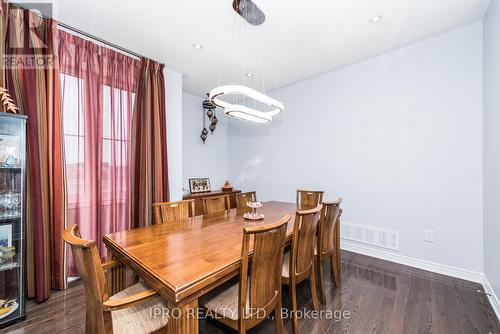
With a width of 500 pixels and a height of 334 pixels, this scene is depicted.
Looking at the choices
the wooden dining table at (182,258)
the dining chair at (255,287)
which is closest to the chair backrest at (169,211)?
the wooden dining table at (182,258)

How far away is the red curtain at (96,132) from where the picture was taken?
2.35 meters

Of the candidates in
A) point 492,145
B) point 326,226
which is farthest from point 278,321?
point 492,145

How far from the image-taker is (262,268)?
1.26m

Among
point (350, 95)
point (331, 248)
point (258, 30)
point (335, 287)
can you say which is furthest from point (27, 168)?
point (350, 95)

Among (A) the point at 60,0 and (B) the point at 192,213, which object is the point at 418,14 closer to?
(B) the point at 192,213

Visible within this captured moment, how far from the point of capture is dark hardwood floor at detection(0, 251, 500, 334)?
1672 millimetres

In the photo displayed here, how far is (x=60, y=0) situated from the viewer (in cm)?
197

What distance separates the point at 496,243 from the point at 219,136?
4431 millimetres

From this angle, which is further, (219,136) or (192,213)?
(219,136)

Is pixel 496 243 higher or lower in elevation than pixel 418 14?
lower

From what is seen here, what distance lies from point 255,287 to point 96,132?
8.19ft

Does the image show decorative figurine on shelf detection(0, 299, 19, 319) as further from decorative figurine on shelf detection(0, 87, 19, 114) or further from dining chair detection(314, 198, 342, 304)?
dining chair detection(314, 198, 342, 304)

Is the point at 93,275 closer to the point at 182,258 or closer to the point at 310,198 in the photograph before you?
the point at 182,258

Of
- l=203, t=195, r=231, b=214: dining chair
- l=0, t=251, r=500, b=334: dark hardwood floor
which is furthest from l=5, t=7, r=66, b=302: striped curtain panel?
l=203, t=195, r=231, b=214: dining chair
